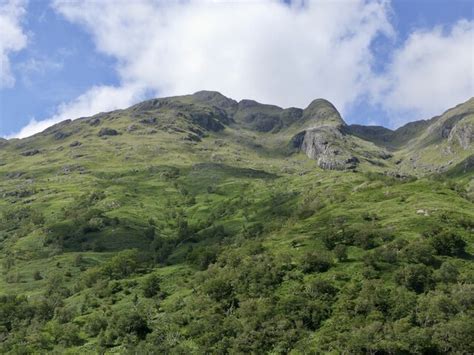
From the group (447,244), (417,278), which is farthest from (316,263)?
(447,244)

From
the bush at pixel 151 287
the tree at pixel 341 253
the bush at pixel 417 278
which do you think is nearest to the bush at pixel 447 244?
the bush at pixel 417 278

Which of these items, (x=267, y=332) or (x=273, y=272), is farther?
(x=273, y=272)

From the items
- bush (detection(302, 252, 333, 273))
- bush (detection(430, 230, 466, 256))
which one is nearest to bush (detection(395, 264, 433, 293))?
bush (detection(430, 230, 466, 256))

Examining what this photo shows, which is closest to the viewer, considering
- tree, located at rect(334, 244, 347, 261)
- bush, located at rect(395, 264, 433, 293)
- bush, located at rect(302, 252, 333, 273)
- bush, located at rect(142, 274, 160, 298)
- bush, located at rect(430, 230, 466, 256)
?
bush, located at rect(395, 264, 433, 293)

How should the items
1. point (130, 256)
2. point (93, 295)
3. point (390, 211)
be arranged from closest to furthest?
point (93, 295), point (390, 211), point (130, 256)

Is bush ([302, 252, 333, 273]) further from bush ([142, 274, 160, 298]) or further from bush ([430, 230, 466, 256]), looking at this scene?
bush ([142, 274, 160, 298])

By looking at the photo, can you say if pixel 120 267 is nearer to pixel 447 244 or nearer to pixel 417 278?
pixel 417 278

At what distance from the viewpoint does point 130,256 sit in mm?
174625

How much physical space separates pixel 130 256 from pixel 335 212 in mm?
79343

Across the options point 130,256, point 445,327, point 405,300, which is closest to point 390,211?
point 405,300

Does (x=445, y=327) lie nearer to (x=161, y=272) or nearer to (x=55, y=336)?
(x=55, y=336)

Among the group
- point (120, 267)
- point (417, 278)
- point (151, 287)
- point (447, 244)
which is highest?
point (120, 267)

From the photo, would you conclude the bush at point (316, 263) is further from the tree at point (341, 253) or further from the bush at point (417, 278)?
the bush at point (417, 278)

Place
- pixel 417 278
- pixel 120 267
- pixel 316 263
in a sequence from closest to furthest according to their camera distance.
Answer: pixel 417 278, pixel 316 263, pixel 120 267
